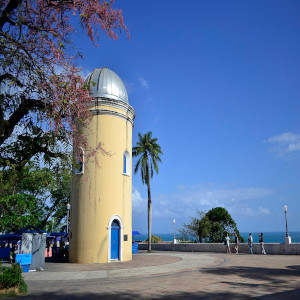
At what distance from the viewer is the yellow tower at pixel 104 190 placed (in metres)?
21.2

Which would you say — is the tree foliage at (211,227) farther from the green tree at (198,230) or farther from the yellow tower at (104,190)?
the yellow tower at (104,190)

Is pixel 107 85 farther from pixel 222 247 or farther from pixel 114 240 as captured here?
pixel 222 247

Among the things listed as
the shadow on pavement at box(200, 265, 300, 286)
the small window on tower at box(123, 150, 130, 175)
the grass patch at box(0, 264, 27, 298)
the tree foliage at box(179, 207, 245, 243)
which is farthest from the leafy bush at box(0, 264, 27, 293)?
the tree foliage at box(179, 207, 245, 243)

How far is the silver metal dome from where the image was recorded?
2331 centimetres

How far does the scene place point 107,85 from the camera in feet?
77.8

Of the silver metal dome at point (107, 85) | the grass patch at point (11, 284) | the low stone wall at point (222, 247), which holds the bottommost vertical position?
the low stone wall at point (222, 247)

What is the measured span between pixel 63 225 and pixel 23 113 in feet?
161

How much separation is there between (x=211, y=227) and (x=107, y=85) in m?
34.8

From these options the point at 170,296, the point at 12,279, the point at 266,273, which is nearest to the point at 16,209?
the point at 12,279

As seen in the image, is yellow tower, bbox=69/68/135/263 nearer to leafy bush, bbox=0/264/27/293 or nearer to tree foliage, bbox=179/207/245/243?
leafy bush, bbox=0/264/27/293

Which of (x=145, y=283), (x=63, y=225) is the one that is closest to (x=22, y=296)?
(x=145, y=283)

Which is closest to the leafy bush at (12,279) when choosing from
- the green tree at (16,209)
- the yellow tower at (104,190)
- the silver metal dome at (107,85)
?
the yellow tower at (104,190)

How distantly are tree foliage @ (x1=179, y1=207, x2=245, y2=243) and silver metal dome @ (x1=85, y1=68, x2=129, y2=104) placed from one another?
101 ft

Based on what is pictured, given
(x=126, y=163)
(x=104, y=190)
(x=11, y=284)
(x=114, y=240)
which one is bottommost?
(x=11, y=284)
